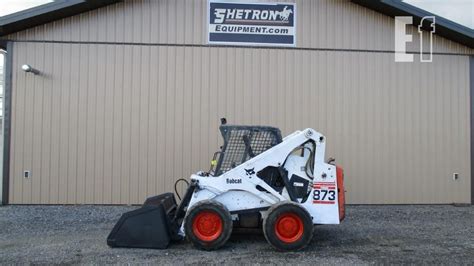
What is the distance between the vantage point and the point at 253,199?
6.37 meters

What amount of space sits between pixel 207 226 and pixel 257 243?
968mm

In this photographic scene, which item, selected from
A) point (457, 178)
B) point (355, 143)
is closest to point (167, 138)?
point (355, 143)

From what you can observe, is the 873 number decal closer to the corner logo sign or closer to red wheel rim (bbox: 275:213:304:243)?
red wheel rim (bbox: 275:213:304:243)

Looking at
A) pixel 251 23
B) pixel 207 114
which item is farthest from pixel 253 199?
pixel 251 23

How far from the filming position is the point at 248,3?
1024 centimetres

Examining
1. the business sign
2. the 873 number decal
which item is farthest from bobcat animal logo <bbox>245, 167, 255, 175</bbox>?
the business sign

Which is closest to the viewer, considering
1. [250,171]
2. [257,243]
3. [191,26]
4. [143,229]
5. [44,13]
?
[143,229]

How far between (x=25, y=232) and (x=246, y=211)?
3934 mm

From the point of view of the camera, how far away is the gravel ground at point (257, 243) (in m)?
5.75

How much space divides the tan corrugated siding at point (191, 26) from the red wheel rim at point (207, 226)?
5.24 meters

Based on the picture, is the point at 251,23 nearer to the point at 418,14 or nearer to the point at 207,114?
the point at 207,114

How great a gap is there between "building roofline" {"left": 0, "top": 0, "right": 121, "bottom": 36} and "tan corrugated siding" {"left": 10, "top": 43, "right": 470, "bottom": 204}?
1.74 ft

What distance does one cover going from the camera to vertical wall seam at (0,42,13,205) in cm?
970

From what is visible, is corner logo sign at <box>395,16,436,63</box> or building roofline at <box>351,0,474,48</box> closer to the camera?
building roofline at <box>351,0,474,48</box>
